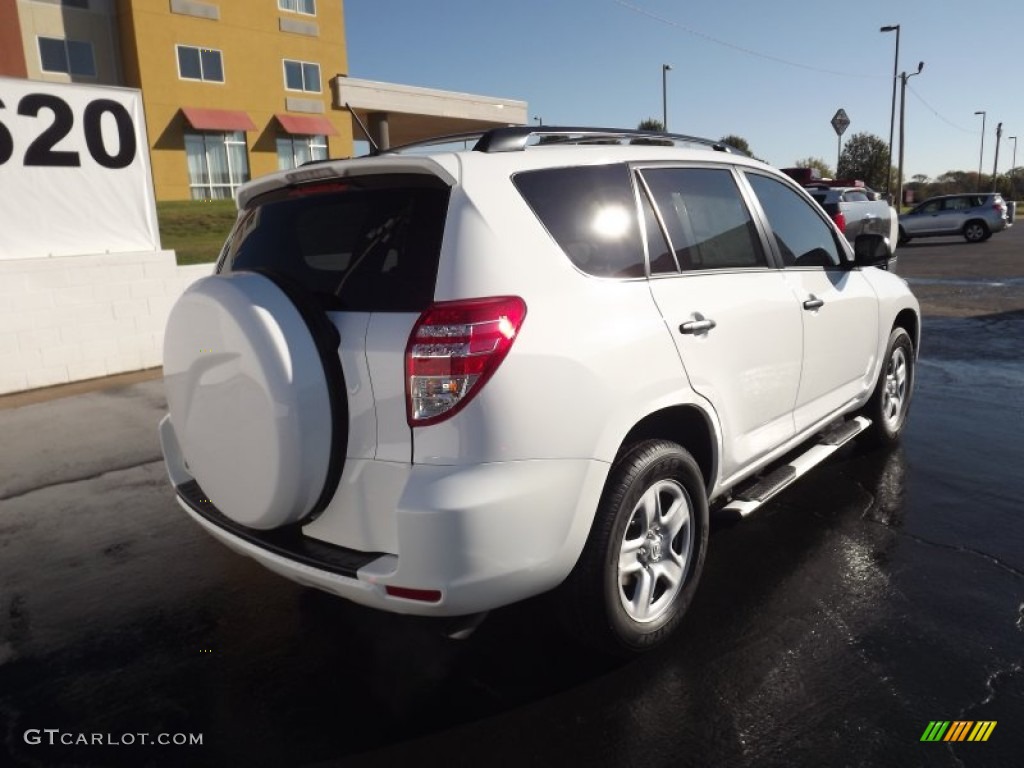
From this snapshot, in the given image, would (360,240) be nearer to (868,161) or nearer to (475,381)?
(475,381)

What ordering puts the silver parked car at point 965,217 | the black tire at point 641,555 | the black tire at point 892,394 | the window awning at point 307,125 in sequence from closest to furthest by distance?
the black tire at point 641,555
the black tire at point 892,394
the silver parked car at point 965,217
the window awning at point 307,125

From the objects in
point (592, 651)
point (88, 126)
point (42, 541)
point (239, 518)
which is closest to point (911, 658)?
point (592, 651)

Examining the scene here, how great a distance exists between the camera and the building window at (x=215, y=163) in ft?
108

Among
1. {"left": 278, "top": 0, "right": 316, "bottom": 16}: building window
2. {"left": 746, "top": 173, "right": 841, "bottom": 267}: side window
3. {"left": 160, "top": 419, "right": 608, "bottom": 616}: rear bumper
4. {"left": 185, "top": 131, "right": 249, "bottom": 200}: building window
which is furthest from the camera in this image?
{"left": 278, "top": 0, "right": 316, "bottom": 16}: building window

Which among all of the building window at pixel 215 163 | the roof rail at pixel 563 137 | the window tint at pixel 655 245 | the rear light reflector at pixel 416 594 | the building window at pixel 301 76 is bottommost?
the rear light reflector at pixel 416 594

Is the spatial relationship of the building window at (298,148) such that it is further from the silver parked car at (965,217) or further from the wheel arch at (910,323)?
the wheel arch at (910,323)

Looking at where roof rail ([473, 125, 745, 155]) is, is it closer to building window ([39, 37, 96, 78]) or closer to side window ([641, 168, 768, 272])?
side window ([641, 168, 768, 272])

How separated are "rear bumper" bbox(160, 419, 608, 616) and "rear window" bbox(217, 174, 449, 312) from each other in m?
0.56

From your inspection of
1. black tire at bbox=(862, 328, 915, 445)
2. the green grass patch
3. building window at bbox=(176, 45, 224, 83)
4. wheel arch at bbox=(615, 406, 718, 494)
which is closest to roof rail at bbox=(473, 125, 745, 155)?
wheel arch at bbox=(615, 406, 718, 494)

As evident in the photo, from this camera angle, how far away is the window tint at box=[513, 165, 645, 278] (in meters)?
2.70

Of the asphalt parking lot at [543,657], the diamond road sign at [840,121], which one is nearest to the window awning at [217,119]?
the diamond road sign at [840,121]

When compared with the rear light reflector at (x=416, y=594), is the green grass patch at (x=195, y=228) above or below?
above

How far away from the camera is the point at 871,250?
4465 mm

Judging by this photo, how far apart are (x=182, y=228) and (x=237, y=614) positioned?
21786mm
